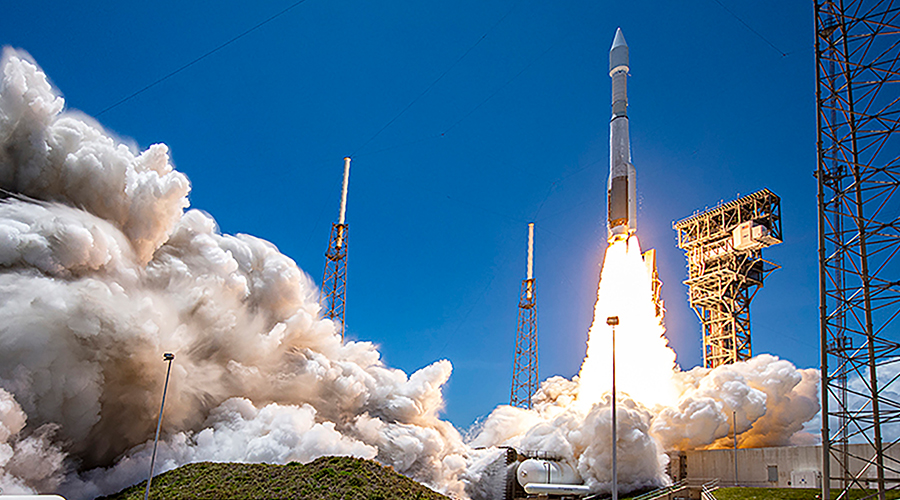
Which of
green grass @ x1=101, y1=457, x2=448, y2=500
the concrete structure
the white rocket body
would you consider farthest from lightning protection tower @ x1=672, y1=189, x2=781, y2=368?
green grass @ x1=101, y1=457, x2=448, y2=500

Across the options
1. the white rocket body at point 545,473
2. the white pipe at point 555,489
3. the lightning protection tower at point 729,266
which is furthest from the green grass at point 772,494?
the lightning protection tower at point 729,266

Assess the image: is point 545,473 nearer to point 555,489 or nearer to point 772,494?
point 555,489

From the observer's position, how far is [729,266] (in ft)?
214

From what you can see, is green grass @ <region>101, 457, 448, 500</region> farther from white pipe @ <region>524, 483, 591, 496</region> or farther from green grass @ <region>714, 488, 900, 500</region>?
green grass @ <region>714, 488, 900, 500</region>

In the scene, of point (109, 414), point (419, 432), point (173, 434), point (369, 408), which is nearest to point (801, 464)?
point (419, 432)

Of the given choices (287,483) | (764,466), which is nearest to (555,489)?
(764,466)

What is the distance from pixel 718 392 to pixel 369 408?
80.6ft

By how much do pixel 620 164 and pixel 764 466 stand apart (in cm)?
2224

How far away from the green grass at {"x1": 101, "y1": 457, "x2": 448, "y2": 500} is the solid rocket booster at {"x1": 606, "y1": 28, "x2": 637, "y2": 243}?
23296 mm

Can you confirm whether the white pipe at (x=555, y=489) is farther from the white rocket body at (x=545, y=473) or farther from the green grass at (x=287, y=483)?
the green grass at (x=287, y=483)

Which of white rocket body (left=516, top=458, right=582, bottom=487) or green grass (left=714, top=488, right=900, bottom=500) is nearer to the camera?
green grass (left=714, top=488, right=900, bottom=500)

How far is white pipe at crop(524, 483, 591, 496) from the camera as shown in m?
42.9

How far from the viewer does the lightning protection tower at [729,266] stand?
6312 centimetres

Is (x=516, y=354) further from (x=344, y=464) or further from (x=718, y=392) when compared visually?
(x=344, y=464)
